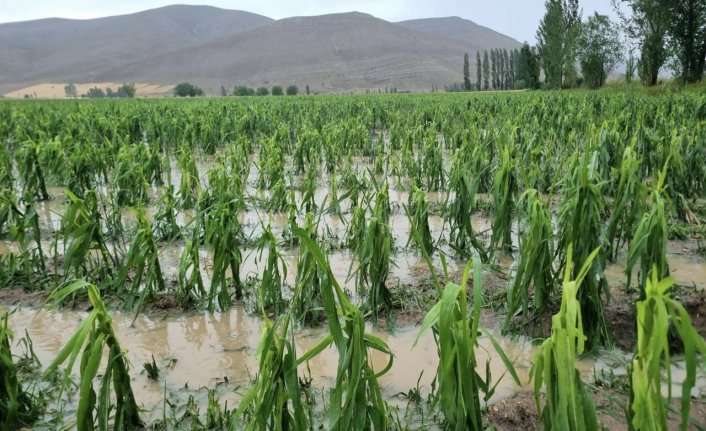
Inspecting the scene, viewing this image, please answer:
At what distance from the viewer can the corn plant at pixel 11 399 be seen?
6.49 ft

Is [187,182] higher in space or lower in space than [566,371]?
higher

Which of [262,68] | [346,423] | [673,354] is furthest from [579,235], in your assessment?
[262,68]

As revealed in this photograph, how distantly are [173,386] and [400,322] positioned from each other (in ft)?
4.11

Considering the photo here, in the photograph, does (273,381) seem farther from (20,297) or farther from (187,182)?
(187,182)

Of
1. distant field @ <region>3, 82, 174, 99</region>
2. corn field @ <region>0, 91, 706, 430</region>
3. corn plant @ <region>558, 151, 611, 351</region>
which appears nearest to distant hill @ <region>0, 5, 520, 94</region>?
distant field @ <region>3, 82, 174, 99</region>

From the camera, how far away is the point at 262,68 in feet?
426

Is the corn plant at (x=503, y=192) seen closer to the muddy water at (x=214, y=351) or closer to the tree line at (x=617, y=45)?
the muddy water at (x=214, y=351)

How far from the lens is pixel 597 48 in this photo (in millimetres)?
33625

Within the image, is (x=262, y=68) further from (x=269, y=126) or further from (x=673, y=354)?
(x=673, y=354)

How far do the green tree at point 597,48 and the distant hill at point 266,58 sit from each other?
7478 cm

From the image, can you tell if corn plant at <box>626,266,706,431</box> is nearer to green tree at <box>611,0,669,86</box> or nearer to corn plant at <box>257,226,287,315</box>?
corn plant at <box>257,226,287,315</box>

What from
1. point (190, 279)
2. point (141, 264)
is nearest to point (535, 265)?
point (190, 279)

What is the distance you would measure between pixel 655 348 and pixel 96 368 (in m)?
1.63

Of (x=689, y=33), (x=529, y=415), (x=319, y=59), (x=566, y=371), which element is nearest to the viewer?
(x=566, y=371)
